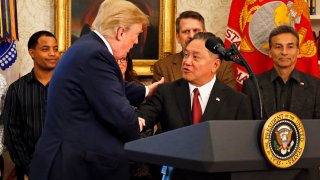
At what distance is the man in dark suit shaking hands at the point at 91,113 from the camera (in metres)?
1.99

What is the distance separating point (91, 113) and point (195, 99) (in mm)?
708

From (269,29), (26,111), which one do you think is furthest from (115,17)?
(269,29)

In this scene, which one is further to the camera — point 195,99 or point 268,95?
point 268,95

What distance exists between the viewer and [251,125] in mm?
1421

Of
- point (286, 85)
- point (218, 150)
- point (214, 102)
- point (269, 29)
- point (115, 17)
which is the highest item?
point (269, 29)

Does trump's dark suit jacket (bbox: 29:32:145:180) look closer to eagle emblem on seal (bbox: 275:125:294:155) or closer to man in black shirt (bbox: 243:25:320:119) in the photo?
eagle emblem on seal (bbox: 275:125:294:155)

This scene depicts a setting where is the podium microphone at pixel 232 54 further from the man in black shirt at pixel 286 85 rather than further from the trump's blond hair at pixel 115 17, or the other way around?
the man in black shirt at pixel 286 85

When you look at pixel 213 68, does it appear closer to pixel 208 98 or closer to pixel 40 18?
pixel 208 98

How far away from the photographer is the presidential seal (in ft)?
4.61

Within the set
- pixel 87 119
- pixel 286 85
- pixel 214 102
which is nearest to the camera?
pixel 87 119

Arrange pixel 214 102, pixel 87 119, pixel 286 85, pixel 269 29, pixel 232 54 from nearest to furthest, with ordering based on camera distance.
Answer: pixel 232 54, pixel 87 119, pixel 214 102, pixel 286 85, pixel 269 29

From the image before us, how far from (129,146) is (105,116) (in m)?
0.45

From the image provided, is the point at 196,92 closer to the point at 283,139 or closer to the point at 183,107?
the point at 183,107

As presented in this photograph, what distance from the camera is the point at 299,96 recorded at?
338cm
